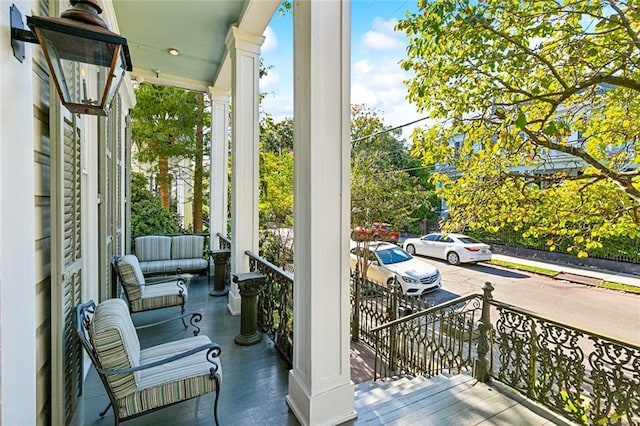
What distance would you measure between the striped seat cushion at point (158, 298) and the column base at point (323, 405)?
6.65 feet

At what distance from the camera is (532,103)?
Answer: 11.6 feet

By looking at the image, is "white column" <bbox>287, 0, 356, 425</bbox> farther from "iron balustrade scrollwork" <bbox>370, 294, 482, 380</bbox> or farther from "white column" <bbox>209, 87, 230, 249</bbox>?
"white column" <bbox>209, 87, 230, 249</bbox>

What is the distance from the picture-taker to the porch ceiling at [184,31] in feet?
11.3

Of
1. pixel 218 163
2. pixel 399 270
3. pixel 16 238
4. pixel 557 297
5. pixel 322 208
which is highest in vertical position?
pixel 218 163

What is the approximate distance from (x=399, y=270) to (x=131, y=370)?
245 inches

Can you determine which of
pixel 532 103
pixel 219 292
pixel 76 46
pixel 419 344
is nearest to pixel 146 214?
pixel 219 292

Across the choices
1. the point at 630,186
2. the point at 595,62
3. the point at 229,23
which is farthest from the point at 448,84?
the point at 229,23

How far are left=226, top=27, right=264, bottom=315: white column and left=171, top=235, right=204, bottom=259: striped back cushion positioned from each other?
2.31 meters

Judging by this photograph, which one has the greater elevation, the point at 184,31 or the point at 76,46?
the point at 184,31

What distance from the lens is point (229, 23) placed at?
3.84 metres

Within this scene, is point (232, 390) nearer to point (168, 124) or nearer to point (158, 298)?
point (158, 298)

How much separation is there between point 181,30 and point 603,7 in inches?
182

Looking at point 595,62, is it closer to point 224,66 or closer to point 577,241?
point 577,241

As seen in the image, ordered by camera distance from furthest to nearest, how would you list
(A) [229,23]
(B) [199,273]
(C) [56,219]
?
(B) [199,273] < (A) [229,23] < (C) [56,219]
